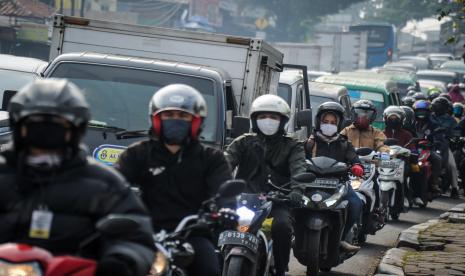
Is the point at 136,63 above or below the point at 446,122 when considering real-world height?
below

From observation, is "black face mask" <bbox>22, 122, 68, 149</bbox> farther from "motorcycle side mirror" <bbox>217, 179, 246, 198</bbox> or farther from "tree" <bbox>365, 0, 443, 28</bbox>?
"tree" <bbox>365, 0, 443, 28</bbox>

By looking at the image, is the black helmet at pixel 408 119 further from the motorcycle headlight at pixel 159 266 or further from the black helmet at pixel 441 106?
the motorcycle headlight at pixel 159 266

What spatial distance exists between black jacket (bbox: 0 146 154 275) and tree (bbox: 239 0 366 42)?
72063 mm

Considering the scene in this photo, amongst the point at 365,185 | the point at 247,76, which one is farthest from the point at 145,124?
the point at 365,185

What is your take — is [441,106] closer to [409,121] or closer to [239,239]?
[409,121]

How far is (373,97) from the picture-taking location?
891 inches

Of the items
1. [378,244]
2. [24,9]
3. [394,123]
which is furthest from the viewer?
[24,9]

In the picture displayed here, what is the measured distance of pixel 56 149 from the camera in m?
4.44

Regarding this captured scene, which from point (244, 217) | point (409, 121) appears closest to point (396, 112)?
point (409, 121)

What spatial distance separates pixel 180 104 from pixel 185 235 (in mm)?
794

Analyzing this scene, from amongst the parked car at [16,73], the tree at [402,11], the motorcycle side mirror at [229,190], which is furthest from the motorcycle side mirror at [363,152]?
the tree at [402,11]

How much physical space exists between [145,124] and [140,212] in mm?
5463

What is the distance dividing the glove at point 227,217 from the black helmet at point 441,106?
1388cm

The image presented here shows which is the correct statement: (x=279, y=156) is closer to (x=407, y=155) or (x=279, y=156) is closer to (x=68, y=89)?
(x=68, y=89)
